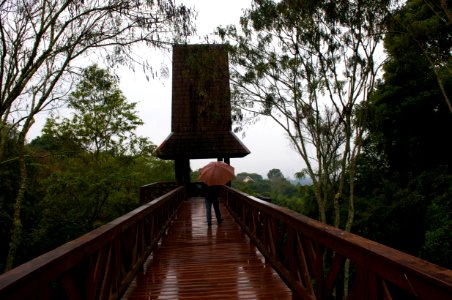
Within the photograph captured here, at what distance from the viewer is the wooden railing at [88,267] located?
1.75m

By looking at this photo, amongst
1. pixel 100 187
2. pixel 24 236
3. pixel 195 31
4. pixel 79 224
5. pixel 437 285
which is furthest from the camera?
pixel 100 187

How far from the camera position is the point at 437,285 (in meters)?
1.44

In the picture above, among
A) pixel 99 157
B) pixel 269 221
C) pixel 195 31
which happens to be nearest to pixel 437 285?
pixel 269 221

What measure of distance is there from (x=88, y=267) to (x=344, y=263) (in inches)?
72.0

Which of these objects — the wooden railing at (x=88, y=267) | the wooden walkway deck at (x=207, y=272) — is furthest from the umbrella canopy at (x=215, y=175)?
the wooden railing at (x=88, y=267)

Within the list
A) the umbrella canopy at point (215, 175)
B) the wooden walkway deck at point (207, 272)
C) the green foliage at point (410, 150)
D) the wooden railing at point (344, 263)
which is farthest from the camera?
the green foliage at point (410, 150)

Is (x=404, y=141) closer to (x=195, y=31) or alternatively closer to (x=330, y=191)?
(x=330, y=191)

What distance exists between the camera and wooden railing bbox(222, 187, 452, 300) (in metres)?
1.54

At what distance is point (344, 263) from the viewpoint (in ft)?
7.98

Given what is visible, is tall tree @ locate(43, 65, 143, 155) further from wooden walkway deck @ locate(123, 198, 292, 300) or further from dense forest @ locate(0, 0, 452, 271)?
wooden walkway deck @ locate(123, 198, 292, 300)

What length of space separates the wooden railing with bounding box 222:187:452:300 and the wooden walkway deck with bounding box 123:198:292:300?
328 millimetres

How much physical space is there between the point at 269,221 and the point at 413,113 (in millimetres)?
15070

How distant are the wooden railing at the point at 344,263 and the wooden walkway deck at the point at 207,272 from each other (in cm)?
33

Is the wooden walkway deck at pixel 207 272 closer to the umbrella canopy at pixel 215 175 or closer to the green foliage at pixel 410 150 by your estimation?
the umbrella canopy at pixel 215 175
